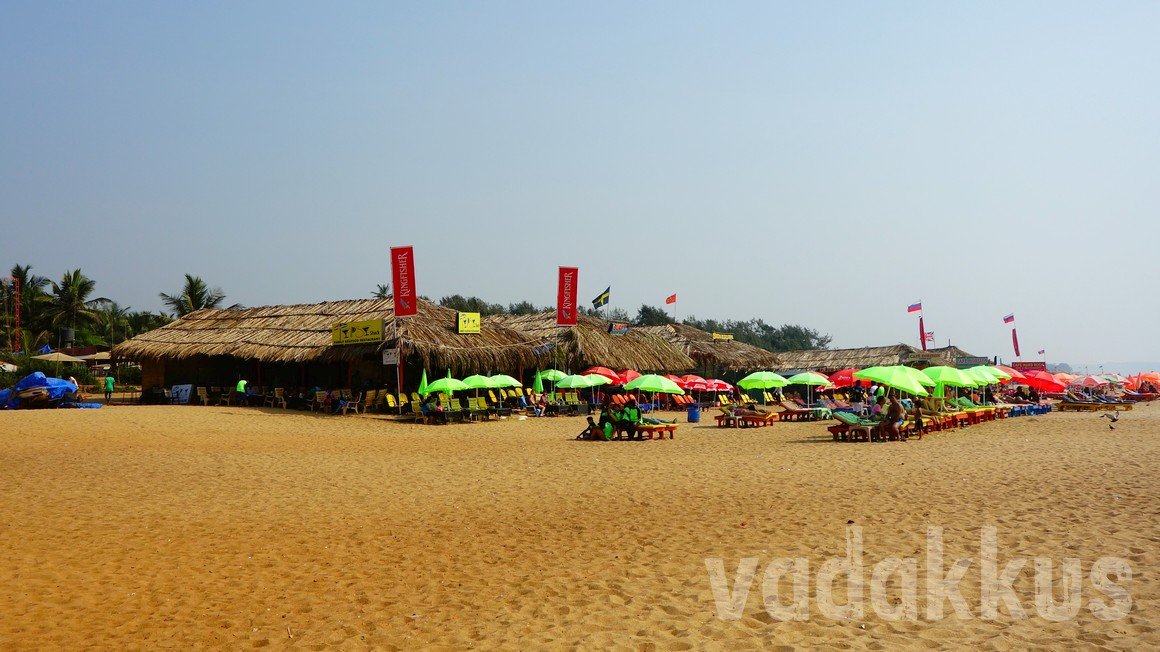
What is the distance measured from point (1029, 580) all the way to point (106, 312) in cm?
5569

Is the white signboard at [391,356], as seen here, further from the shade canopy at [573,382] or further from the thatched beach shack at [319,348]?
the shade canopy at [573,382]

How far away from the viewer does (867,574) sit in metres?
6.58

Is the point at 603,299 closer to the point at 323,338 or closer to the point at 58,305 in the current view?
the point at 323,338

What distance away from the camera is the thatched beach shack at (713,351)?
39.6 m

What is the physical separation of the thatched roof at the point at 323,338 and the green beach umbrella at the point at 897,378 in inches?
501

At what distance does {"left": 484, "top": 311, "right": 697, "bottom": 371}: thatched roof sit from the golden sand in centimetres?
1535

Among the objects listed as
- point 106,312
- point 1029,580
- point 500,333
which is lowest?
point 1029,580

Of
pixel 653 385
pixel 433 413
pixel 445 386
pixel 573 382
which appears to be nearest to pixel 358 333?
pixel 433 413

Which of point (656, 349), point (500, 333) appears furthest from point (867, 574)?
point (656, 349)

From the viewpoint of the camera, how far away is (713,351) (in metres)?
40.0

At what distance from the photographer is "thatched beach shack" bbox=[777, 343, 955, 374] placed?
4458 centimetres

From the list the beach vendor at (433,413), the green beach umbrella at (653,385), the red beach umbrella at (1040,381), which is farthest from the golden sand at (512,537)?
the red beach umbrella at (1040,381)

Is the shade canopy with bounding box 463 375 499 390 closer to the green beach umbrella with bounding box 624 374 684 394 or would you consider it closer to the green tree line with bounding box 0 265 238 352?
the green beach umbrella with bounding box 624 374 684 394

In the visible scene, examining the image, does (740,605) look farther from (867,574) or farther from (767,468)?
(767,468)
